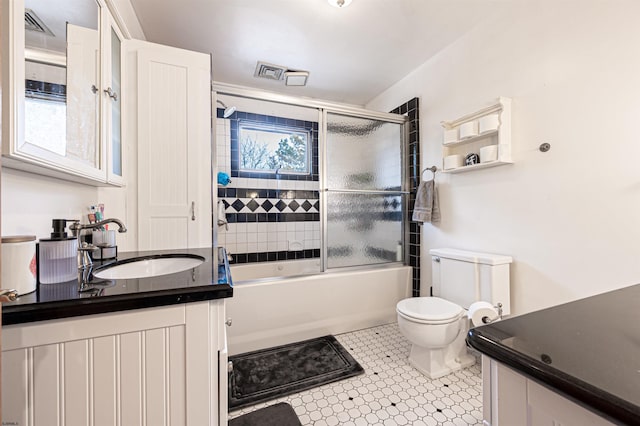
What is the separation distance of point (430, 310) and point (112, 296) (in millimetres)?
1717

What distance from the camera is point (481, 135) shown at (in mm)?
1839

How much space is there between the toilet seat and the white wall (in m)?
0.43

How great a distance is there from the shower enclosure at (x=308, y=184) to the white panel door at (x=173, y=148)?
0.40 m

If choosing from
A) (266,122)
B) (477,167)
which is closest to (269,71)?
(266,122)

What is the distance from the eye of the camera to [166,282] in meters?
0.85

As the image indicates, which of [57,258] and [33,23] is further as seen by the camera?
[57,258]

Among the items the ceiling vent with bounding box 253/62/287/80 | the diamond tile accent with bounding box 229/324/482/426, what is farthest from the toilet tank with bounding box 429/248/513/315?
the ceiling vent with bounding box 253/62/287/80

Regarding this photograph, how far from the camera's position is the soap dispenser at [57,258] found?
81cm

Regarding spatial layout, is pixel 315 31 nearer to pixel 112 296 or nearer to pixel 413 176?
pixel 413 176

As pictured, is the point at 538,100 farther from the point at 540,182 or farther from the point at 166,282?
the point at 166,282

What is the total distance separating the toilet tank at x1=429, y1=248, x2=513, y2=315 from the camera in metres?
1.67

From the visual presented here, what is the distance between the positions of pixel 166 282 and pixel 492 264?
1.81 m

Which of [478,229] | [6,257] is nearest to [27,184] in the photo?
[6,257]

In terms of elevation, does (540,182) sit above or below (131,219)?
above
